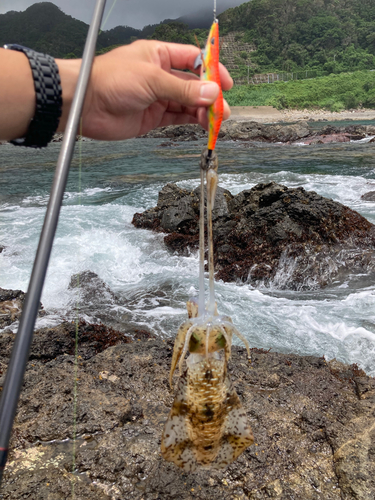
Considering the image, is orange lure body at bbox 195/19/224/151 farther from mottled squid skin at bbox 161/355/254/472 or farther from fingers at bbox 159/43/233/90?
mottled squid skin at bbox 161/355/254/472

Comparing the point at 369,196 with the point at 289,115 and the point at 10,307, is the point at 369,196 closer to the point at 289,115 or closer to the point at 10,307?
the point at 10,307

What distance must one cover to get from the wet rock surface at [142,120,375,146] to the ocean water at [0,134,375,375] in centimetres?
1157

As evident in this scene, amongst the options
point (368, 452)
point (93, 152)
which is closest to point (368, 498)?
point (368, 452)

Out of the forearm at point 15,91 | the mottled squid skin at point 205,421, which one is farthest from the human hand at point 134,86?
the mottled squid skin at point 205,421

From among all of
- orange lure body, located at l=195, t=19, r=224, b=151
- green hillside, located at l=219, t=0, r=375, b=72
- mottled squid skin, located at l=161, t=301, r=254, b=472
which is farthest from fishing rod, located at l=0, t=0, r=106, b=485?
green hillside, located at l=219, t=0, r=375, b=72

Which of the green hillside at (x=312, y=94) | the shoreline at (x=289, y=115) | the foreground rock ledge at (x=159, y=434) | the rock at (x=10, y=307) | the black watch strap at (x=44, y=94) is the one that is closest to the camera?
the black watch strap at (x=44, y=94)

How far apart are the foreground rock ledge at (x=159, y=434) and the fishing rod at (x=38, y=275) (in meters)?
1.36

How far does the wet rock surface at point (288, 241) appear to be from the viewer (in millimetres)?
7070

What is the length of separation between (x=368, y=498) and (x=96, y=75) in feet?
8.75

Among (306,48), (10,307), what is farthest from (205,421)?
(306,48)

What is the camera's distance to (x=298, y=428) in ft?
8.44

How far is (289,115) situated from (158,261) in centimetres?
6514

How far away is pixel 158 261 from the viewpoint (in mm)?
8320

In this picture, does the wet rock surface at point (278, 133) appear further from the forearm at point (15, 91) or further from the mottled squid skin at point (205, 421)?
the mottled squid skin at point (205, 421)
